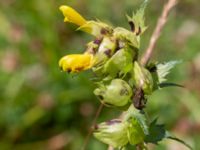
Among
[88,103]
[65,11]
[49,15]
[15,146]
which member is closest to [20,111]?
[15,146]

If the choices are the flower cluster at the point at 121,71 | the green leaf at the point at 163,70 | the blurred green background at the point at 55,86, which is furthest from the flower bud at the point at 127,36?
the blurred green background at the point at 55,86

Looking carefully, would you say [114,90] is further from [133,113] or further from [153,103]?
[153,103]

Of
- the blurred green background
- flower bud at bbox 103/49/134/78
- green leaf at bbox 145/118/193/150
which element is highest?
the blurred green background

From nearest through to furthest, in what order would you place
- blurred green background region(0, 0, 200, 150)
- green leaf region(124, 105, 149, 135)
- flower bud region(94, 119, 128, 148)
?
1. green leaf region(124, 105, 149, 135)
2. flower bud region(94, 119, 128, 148)
3. blurred green background region(0, 0, 200, 150)

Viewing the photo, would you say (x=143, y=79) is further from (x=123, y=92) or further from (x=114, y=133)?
(x=114, y=133)

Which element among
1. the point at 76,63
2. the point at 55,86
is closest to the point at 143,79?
the point at 76,63

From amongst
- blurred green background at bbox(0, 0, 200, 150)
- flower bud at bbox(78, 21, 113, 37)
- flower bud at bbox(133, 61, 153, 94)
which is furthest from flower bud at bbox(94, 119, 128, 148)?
blurred green background at bbox(0, 0, 200, 150)

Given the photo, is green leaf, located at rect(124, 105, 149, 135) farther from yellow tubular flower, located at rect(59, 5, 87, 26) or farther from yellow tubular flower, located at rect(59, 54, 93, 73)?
yellow tubular flower, located at rect(59, 5, 87, 26)
